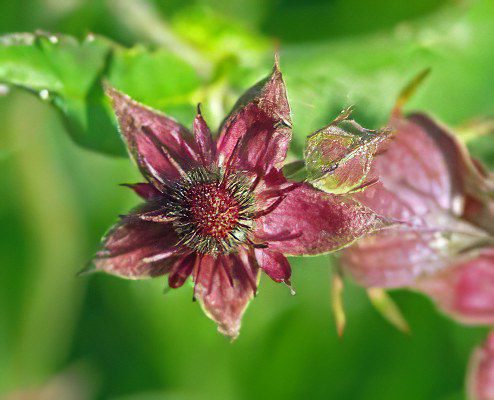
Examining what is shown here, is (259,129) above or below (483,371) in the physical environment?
above

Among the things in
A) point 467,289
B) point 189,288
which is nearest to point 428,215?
point 467,289

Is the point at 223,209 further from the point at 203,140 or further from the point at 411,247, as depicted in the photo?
the point at 411,247

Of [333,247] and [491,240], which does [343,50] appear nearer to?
[491,240]

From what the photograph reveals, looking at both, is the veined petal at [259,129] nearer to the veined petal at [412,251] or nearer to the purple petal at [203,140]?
the purple petal at [203,140]

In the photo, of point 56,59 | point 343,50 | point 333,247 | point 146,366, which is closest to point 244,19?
point 343,50

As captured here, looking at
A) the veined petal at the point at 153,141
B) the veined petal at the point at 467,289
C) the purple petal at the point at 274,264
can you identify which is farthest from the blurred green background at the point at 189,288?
the purple petal at the point at 274,264

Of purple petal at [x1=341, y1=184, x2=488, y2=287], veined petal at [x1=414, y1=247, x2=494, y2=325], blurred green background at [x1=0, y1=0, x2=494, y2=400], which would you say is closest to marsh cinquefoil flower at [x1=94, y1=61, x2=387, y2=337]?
purple petal at [x1=341, y1=184, x2=488, y2=287]
